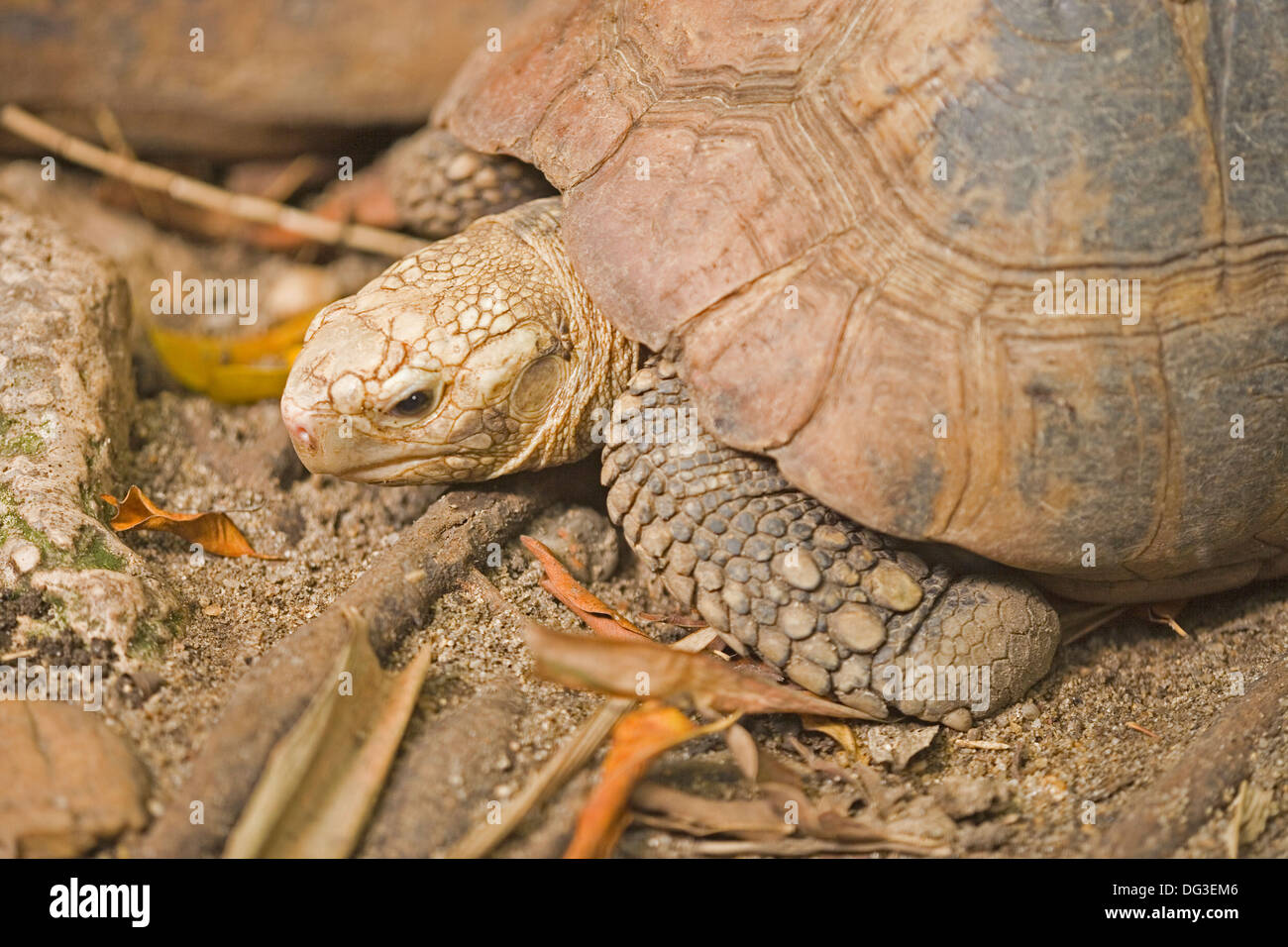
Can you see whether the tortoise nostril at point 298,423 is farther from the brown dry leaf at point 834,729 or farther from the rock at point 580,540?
the brown dry leaf at point 834,729

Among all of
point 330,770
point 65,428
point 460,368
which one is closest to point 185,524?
point 65,428

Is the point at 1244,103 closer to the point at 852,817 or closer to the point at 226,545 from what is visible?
the point at 852,817

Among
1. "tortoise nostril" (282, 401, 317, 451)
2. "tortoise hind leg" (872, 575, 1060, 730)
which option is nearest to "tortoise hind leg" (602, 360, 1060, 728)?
"tortoise hind leg" (872, 575, 1060, 730)

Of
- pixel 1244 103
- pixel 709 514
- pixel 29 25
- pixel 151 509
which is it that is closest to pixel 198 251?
pixel 29 25

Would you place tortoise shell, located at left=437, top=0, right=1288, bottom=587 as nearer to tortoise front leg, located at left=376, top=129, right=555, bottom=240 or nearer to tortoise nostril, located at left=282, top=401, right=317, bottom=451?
tortoise nostril, located at left=282, top=401, right=317, bottom=451

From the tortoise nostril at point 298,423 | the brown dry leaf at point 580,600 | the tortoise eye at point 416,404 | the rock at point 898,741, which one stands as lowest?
the rock at point 898,741

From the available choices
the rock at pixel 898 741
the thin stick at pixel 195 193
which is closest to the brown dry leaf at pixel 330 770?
the rock at pixel 898 741
